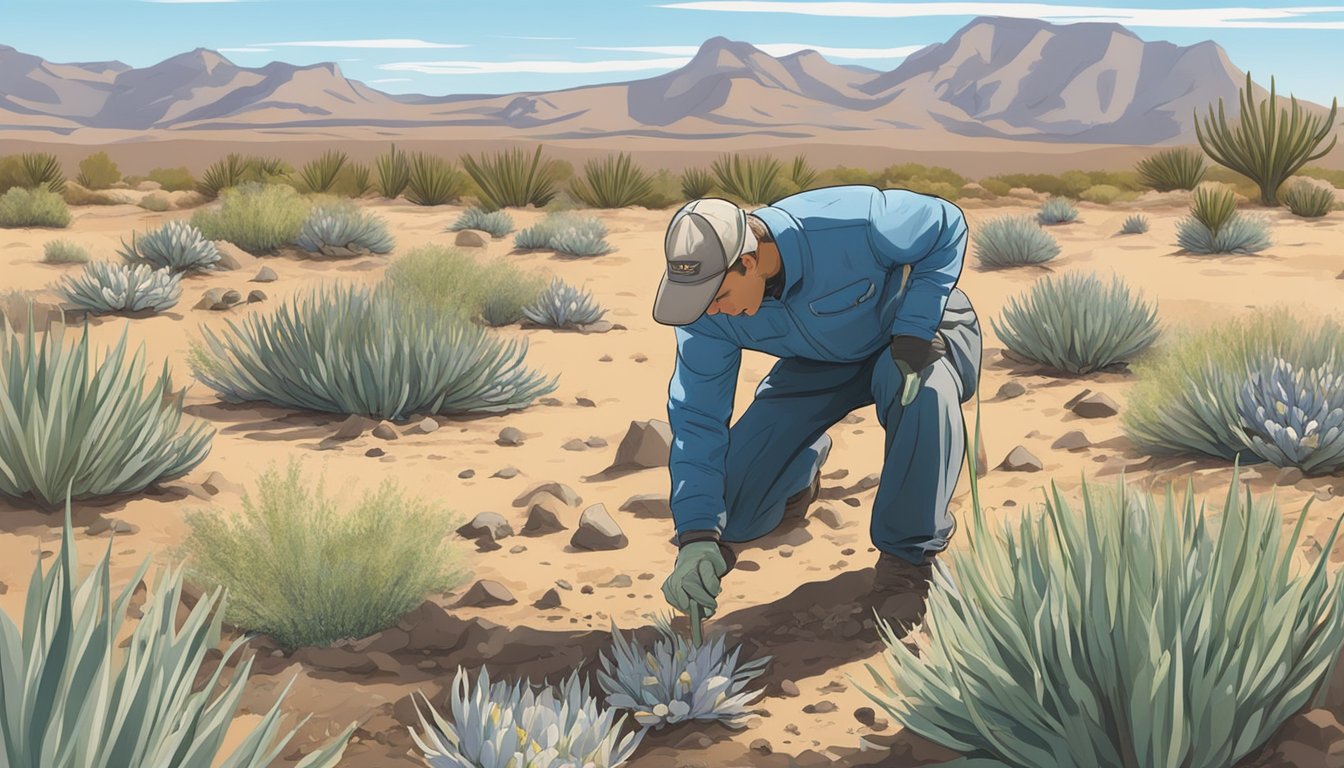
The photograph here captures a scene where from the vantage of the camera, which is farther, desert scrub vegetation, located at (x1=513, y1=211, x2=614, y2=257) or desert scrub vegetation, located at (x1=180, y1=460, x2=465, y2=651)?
desert scrub vegetation, located at (x1=513, y1=211, x2=614, y2=257)

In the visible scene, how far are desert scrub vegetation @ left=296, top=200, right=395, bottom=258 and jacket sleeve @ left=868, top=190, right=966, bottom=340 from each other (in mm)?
10052

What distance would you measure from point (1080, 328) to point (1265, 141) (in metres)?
13.8

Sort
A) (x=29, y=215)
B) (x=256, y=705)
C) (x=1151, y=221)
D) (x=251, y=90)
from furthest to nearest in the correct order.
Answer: (x=251, y=90) → (x=1151, y=221) → (x=29, y=215) → (x=256, y=705)

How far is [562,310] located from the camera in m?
10.1

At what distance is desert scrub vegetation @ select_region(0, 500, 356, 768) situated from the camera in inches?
81.6

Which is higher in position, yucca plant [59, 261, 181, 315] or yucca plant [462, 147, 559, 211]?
yucca plant [462, 147, 559, 211]

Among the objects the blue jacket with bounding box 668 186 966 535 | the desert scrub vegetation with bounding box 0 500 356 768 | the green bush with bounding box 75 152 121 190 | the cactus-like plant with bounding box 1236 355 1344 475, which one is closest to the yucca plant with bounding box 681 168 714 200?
the green bush with bounding box 75 152 121 190

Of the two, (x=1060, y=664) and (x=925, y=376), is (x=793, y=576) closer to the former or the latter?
(x=925, y=376)

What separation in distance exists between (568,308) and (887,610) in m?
6.16

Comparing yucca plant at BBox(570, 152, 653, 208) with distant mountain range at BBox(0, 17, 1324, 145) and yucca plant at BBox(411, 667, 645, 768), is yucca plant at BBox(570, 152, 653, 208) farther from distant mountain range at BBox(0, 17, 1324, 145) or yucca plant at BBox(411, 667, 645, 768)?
distant mountain range at BBox(0, 17, 1324, 145)

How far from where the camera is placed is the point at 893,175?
1312 inches

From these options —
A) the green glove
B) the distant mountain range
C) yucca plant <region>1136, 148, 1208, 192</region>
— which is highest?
the distant mountain range

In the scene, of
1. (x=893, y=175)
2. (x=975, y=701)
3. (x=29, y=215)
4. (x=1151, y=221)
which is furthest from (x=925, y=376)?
(x=893, y=175)

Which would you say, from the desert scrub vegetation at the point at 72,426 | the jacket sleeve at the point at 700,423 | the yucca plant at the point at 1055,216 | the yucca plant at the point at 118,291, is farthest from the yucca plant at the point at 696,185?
the jacket sleeve at the point at 700,423
